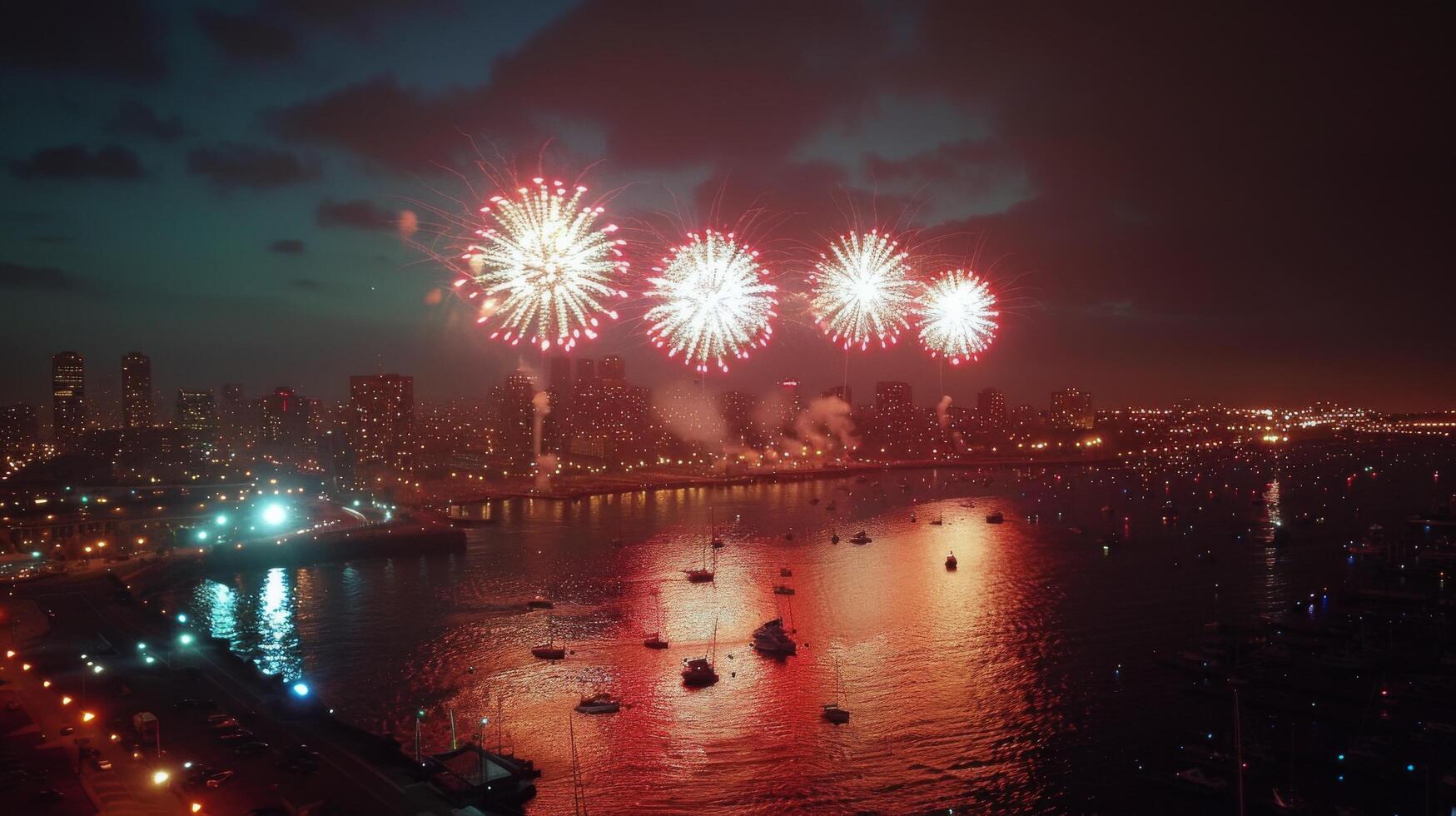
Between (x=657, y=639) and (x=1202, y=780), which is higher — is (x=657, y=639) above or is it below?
above

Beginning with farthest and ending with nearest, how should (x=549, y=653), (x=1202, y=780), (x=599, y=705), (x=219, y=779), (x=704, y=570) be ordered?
1. (x=704, y=570)
2. (x=549, y=653)
3. (x=599, y=705)
4. (x=1202, y=780)
5. (x=219, y=779)

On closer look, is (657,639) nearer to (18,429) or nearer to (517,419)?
(517,419)

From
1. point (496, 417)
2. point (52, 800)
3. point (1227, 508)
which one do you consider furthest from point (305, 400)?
point (52, 800)

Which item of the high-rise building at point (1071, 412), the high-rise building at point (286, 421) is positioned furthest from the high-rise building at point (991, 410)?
the high-rise building at point (286, 421)

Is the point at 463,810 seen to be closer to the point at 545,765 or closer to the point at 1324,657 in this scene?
the point at 545,765

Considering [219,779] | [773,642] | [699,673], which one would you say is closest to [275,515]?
[773,642]
